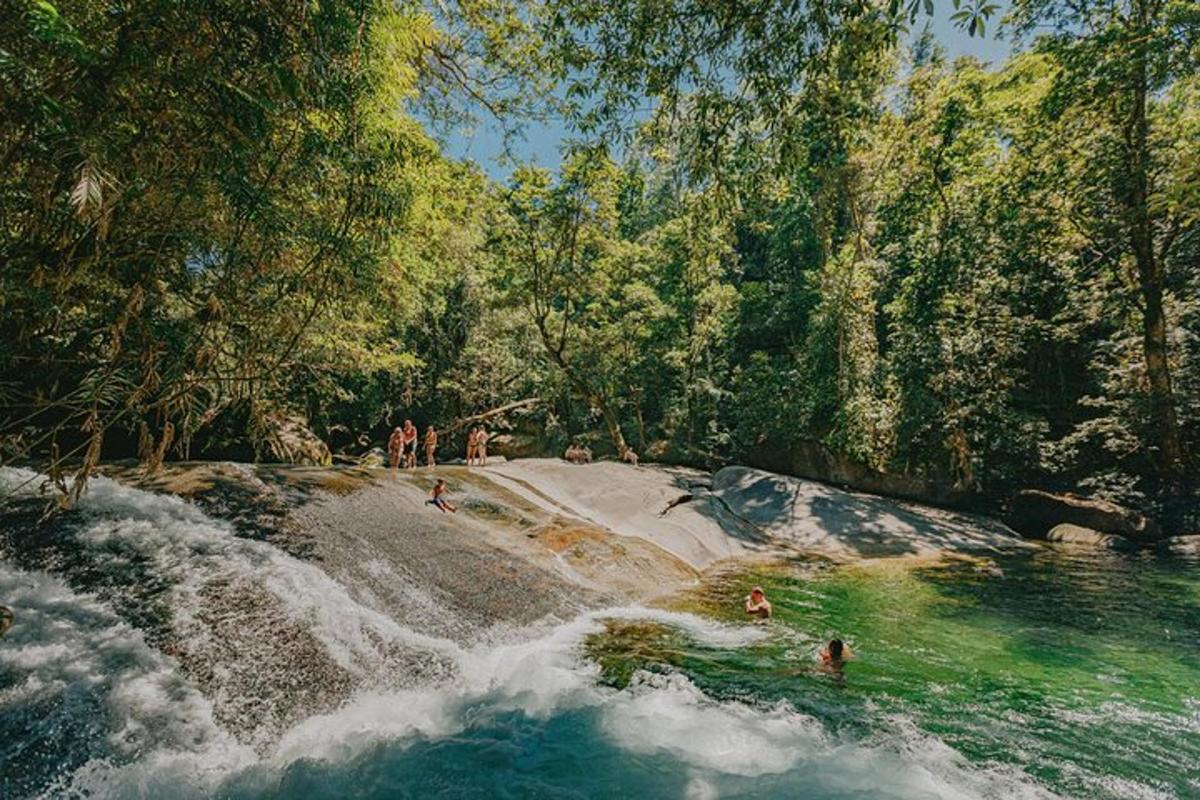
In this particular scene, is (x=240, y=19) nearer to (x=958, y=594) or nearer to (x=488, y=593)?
(x=488, y=593)

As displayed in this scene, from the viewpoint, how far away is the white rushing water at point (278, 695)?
484 cm

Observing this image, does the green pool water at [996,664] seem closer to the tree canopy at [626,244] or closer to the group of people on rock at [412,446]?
the tree canopy at [626,244]

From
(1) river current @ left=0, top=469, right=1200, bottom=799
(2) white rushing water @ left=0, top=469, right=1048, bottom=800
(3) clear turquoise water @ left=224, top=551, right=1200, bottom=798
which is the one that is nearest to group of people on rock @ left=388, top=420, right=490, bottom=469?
(1) river current @ left=0, top=469, right=1200, bottom=799

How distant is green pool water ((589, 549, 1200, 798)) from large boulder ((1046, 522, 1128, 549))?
3010 millimetres

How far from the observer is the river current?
4.90 meters

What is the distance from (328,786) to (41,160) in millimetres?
5168

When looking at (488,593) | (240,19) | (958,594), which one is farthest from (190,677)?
(958,594)

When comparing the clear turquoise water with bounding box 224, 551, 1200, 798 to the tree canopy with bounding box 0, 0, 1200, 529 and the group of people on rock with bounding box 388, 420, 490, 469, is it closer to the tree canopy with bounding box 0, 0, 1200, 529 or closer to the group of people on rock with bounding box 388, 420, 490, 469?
the tree canopy with bounding box 0, 0, 1200, 529

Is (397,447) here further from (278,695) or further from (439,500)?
(278,695)

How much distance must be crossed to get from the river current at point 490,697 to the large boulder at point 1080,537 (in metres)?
8.22

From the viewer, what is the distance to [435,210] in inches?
574

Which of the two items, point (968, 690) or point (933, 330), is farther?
point (933, 330)

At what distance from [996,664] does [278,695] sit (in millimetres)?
8816

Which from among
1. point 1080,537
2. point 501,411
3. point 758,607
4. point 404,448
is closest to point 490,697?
point 758,607
